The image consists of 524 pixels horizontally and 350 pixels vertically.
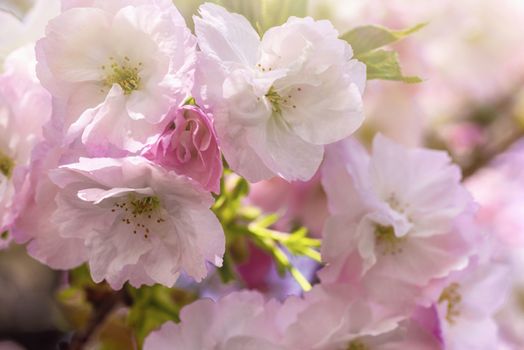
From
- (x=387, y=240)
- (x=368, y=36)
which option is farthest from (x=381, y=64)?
(x=387, y=240)

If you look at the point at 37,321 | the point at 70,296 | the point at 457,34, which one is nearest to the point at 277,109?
the point at 70,296

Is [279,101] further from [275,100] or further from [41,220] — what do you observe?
[41,220]

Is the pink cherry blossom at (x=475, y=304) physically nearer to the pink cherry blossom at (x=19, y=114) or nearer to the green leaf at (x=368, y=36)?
the green leaf at (x=368, y=36)

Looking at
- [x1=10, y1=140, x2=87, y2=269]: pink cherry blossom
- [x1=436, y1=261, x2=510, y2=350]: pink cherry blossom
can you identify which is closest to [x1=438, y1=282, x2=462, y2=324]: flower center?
[x1=436, y1=261, x2=510, y2=350]: pink cherry blossom

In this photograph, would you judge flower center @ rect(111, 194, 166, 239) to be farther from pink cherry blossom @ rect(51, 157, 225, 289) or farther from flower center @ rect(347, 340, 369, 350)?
flower center @ rect(347, 340, 369, 350)

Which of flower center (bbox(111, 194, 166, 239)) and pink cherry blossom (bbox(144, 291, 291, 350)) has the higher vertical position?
flower center (bbox(111, 194, 166, 239))

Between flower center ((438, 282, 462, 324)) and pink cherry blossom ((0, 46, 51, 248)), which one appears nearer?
pink cherry blossom ((0, 46, 51, 248))
